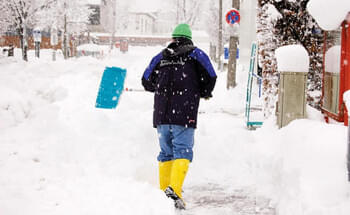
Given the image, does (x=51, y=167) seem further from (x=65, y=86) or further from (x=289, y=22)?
(x=65, y=86)

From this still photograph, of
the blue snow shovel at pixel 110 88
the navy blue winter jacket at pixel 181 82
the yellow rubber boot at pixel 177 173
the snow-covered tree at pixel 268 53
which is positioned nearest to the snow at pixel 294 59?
the navy blue winter jacket at pixel 181 82

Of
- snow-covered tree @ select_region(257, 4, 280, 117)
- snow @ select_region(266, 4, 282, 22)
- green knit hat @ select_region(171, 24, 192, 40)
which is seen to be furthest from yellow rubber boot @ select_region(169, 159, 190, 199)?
snow @ select_region(266, 4, 282, 22)

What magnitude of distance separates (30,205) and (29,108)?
16.5 feet

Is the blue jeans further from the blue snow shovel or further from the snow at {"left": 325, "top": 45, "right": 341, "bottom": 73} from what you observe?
the blue snow shovel

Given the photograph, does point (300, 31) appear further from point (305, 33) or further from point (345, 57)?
point (345, 57)

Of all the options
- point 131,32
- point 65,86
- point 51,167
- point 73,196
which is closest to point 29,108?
point 65,86

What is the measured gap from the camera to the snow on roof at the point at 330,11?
14.8ft

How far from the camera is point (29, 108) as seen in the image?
8.62 meters

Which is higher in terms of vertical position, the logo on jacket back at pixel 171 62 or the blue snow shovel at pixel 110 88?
the logo on jacket back at pixel 171 62

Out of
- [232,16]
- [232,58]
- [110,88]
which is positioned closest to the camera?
[110,88]

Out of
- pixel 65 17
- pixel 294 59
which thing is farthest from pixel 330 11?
pixel 65 17

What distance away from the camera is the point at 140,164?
5777 millimetres

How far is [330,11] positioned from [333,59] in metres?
0.99

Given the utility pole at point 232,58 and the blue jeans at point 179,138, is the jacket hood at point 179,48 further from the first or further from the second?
the utility pole at point 232,58
